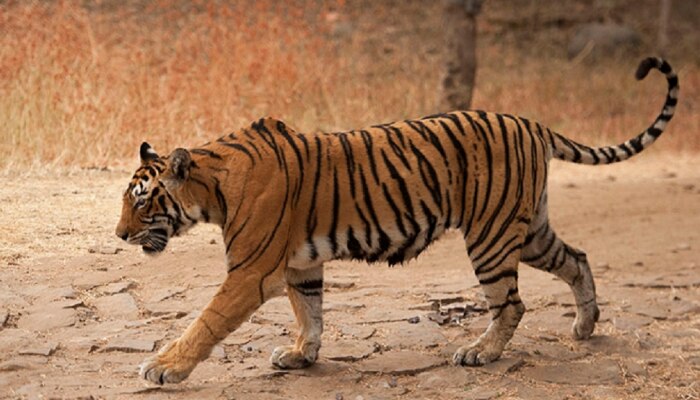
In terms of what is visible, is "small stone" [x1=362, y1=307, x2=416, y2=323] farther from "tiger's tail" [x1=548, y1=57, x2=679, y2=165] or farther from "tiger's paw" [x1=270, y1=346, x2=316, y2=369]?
"tiger's tail" [x1=548, y1=57, x2=679, y2=165]

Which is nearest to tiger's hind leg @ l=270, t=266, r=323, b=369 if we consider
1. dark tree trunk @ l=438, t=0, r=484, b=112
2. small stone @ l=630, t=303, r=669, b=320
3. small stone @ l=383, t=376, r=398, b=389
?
small stone @ l=383, t=376, r=398, b=389

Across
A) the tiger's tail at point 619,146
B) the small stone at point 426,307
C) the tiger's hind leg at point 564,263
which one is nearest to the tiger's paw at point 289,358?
the small stone at point 426,307

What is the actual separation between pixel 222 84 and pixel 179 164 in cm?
584

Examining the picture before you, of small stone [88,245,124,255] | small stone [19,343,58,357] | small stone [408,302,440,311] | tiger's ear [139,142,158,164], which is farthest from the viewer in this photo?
small stone [88,245,124,255]

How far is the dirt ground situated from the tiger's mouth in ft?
1.82

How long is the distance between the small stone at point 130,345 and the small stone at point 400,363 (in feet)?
3.25

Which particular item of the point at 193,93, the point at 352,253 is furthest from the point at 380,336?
the point at 193,93

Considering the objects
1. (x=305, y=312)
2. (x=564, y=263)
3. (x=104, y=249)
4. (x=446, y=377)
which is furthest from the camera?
(x=104, y=249)

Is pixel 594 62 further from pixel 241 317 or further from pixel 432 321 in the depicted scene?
pixel 241 317

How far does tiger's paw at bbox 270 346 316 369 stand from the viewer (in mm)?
5418

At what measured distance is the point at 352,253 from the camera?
5.40 metres

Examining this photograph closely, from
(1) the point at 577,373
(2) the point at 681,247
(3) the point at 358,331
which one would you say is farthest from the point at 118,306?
(2) the point at 681,247

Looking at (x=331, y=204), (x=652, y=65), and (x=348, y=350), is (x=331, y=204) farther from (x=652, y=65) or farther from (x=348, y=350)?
(x=652, y=65)

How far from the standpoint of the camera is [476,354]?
5555mm
